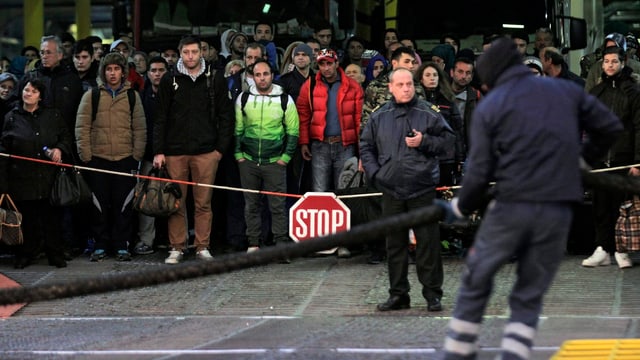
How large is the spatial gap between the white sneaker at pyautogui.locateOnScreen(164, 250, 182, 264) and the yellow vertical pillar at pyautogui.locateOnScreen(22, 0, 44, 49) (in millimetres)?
16786

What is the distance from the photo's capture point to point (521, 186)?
718 centimetres

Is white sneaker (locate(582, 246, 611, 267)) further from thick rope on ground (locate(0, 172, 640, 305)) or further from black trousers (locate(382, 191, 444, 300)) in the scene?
thick rope on ground (locate(0, 172, 640, 305))

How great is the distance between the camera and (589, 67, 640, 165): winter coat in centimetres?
1213

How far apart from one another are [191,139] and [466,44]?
5.88 m

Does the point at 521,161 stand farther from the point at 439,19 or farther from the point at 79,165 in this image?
the point at 439,19

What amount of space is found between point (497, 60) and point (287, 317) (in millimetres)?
3670

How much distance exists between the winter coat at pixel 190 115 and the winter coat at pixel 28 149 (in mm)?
991

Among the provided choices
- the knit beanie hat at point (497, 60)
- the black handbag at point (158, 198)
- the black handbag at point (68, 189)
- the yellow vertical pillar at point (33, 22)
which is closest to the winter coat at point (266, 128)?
the black handbag at point (158, 198)

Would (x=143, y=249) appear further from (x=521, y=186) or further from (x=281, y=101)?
(x=521, y=186)

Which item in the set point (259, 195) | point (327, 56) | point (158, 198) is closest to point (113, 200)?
point (158, 198)

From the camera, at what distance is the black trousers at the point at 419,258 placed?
34.8 ft

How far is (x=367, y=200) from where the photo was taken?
12.6 metres

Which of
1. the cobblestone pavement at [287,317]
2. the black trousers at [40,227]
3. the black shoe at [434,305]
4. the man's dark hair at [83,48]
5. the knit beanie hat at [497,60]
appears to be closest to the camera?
the knit beanie hat at [497,60]

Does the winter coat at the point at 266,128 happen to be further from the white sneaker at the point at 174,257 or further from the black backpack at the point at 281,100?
the white sneaker at the point at 174,257
